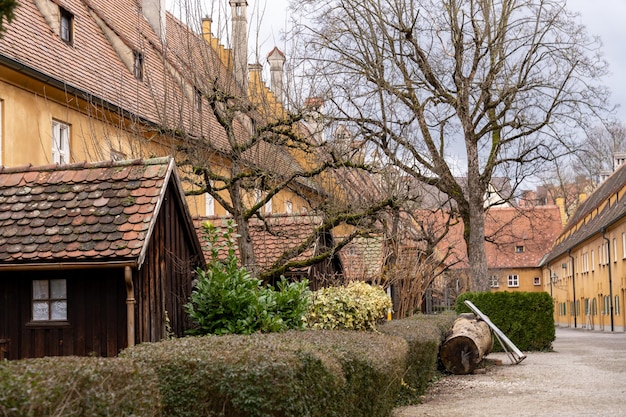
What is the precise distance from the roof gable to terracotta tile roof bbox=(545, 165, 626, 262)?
117 feet

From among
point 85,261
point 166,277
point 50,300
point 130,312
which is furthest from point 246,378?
point 166,277

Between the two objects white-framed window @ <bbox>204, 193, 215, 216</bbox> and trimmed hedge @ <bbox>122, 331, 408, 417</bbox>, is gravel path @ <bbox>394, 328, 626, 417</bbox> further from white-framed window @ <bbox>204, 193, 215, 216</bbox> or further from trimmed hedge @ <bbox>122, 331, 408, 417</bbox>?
white-framed window @ <bbox>204, 193, 215, 216</bbox>

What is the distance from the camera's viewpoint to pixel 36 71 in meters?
20.5

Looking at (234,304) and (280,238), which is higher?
(280,238)

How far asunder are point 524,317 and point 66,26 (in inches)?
617

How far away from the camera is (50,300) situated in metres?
12.0

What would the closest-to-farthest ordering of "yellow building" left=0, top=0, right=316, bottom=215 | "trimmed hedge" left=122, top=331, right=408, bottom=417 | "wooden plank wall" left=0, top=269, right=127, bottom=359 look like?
"trimmed hedge" left=122, top=331, right=408, bottom=417, "wooden plank wall" left=0, top=269, right=127, bottom=359, "yellow building" left=0, top=0, right=316, bottom=215

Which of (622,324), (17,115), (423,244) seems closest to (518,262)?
(622,324)

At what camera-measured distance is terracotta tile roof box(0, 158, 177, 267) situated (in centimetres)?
1153

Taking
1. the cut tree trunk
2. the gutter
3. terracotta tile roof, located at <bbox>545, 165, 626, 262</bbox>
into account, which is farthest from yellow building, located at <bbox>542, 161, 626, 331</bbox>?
the gutter

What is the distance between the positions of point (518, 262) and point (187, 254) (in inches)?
2935

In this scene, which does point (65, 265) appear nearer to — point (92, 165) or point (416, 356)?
point (92, 165)

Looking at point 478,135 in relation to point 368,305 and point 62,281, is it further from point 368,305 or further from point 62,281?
point 62,281

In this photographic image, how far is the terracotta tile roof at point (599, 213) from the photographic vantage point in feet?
163
